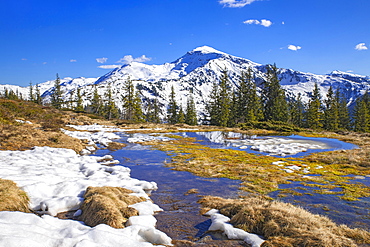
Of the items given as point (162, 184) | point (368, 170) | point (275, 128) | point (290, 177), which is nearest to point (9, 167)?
point (162, 184)

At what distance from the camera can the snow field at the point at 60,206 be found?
16.8ft

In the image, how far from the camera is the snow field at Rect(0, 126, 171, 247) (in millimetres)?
5109

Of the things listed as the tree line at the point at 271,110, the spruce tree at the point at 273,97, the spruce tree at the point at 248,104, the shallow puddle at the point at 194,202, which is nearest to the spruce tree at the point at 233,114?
the tree line at the point at 271,110

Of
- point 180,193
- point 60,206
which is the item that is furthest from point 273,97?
point 60,206

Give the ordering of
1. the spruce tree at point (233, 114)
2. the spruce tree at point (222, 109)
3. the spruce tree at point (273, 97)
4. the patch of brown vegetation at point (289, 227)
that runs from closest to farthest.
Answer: the patch of brown vegetation at point (289, 227)
the spruce tree at point (273, 97)
the spruce tree at point (222, 109)
the spruce tree at point (233, 114)

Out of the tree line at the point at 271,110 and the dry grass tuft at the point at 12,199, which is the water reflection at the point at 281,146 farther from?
the tree line at the point at 271,110

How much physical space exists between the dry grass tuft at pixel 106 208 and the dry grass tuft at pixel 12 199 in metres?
1.91

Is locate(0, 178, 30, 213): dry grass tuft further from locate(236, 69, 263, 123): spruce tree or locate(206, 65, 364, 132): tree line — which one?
locate(236, 69, 263, 123): spruce tree

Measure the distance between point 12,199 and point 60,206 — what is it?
149cm

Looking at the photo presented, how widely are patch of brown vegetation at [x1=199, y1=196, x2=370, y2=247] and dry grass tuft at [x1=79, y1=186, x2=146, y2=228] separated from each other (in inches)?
146

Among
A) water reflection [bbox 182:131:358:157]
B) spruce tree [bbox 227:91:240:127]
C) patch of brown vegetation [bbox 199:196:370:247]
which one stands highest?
spruce tree [bbox 227:91:240:127]

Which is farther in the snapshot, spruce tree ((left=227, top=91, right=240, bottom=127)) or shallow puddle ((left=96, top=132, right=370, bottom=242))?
spruce tree ((left=227, top=91, right=240, bottom=127))

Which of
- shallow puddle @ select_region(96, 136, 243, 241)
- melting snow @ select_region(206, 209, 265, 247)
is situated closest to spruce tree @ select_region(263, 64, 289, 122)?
shallow puddle @ select_region(96, 136, 243, 241)

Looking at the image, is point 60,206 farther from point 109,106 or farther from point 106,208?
point 109,106
